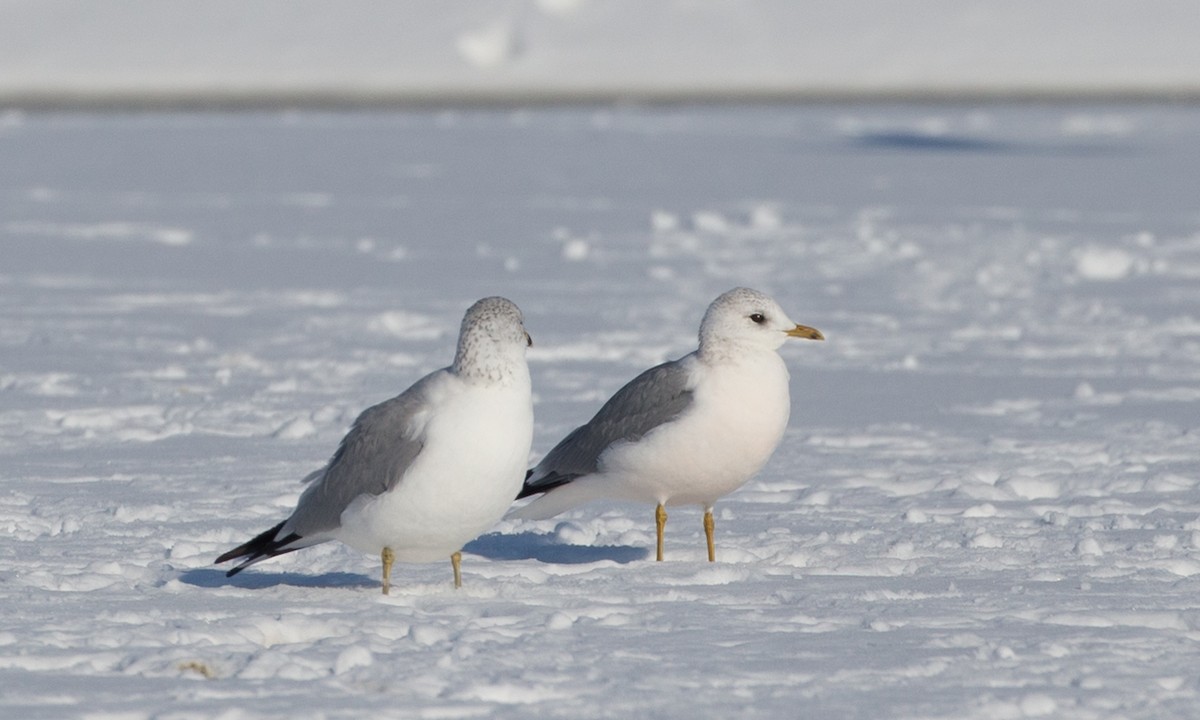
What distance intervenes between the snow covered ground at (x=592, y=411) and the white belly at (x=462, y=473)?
18 centimetres

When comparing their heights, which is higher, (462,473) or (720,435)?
(720,435)

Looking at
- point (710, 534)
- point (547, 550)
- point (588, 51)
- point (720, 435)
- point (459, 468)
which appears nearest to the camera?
point (459, 468)

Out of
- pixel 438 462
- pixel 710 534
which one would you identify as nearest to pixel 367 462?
pixel 438 462

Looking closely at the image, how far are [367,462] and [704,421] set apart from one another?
92cm

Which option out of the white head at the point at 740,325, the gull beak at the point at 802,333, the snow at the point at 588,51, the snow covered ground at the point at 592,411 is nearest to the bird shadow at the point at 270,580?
the snow covered ground at the point at 592,411

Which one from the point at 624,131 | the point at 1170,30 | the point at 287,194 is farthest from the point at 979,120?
the point at 287,194

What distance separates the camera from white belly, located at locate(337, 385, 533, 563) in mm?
3904

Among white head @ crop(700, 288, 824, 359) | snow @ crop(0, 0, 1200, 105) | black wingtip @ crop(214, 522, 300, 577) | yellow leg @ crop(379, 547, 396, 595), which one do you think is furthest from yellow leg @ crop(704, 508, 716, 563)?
snow @ crop(0, 0, 1200, 105)

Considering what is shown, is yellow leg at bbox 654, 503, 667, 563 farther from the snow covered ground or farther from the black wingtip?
the black wingtip

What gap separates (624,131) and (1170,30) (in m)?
10.00

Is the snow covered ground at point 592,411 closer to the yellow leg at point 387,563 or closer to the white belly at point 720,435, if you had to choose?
the yellow leg at point 387,563

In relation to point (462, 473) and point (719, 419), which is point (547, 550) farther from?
point (462, 473)

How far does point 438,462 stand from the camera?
3910 mm

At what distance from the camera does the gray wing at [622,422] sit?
15.2 ft
